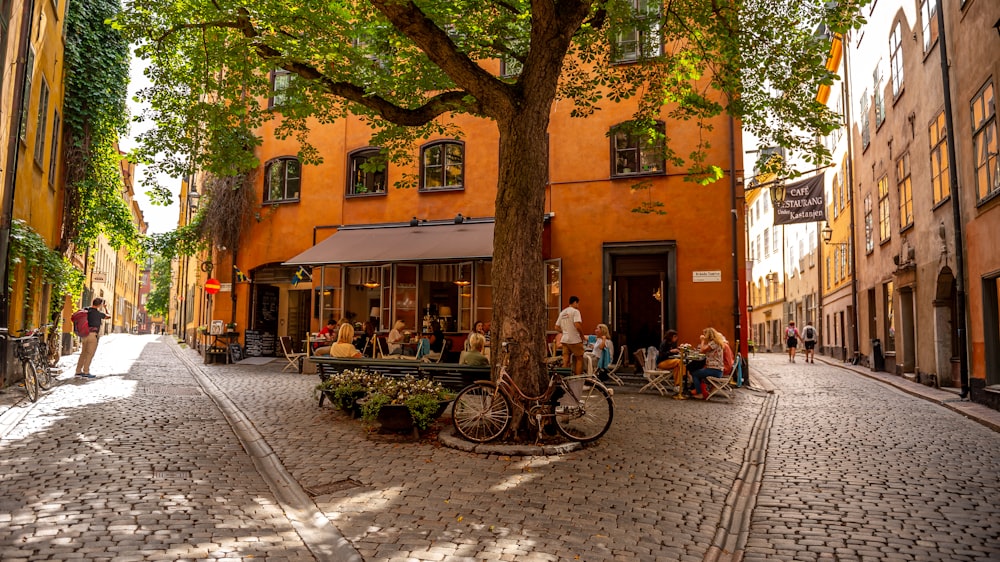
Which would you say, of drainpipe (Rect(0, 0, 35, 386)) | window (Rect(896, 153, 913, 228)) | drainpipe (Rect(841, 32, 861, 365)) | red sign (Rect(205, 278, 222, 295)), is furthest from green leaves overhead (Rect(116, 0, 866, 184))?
drainpipe (Rect(841, 32, 861, 365))

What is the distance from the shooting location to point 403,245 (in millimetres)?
18094

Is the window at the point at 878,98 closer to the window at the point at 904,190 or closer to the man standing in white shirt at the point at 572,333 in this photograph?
the window at the point at 904,190

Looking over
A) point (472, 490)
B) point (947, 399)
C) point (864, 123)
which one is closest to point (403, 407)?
point (472, 490)

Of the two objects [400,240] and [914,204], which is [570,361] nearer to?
[400,240]

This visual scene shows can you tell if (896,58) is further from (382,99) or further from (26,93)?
(26,93)

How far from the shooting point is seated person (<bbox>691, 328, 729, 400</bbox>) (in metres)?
13.2

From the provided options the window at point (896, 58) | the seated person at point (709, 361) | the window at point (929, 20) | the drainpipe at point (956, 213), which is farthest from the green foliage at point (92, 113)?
the window at point (896, 58)

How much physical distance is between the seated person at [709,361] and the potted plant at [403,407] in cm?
630

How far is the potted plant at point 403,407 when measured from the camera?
27.5ft

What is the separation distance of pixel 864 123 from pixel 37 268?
24715mm

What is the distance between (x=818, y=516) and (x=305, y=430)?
590 cm

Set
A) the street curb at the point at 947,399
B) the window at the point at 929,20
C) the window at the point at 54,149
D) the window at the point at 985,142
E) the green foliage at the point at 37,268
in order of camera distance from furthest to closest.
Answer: the window at the point at 54,149 < the window at the point at 929,20 < the green foliage at the point at 37,268 < the window at the point at 985,142 < the street curb at the point at 947,399

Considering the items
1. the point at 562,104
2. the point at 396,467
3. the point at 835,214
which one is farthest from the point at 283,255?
the point at 835,214

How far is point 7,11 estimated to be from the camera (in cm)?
1159
